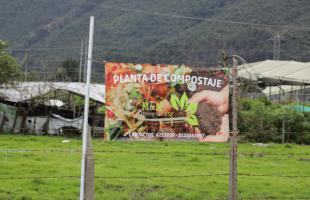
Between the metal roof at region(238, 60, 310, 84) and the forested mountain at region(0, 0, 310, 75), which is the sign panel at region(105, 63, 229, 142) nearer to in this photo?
the metal roof at region(238, 60, 310, 84)

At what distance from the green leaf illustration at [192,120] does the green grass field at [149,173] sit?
338 centimetres

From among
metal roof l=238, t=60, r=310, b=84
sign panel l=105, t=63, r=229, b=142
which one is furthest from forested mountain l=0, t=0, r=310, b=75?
sign panel l=105, t=63, r=229, b=142

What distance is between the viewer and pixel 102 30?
313 ft

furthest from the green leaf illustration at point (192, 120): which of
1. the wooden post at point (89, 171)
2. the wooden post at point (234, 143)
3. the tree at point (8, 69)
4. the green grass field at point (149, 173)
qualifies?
the tree at point (8, 69)

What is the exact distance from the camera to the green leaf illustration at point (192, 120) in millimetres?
9367

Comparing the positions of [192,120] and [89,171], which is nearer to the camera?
[89,171]

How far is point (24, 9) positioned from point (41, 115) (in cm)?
8166

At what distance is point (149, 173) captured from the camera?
1546 centimetres

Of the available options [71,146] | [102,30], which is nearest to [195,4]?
[102,30]

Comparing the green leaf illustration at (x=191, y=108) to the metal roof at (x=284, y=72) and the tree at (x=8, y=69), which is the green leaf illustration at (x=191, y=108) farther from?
the metal roof at (x=284, y=72)

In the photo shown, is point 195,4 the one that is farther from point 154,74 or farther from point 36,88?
point 154,74

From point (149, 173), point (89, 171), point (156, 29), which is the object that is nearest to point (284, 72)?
point (149, 173)

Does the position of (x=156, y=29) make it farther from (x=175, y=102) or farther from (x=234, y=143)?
(x=234, y=143)

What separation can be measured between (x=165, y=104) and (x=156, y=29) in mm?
86172
